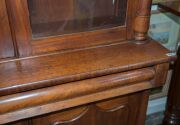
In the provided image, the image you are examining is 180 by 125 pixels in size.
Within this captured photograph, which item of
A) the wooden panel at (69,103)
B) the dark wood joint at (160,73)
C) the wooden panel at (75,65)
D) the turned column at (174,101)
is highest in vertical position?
the wooden panel at (75,65)

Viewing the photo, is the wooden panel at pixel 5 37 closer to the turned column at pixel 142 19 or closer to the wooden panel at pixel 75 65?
the wooden panel at pixel 75 65

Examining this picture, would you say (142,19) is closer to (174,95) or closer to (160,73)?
(160,73)

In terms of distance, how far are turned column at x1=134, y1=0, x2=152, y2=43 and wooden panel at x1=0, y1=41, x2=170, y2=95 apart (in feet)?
0.17

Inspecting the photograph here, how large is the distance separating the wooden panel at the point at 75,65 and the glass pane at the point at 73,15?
0.29 ft

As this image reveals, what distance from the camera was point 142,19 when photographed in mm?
903

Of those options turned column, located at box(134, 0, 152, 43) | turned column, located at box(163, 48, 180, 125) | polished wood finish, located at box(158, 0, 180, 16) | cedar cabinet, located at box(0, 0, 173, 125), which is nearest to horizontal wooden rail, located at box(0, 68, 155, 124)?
cedar cabinet, located at box(0, 0, 173, 125)

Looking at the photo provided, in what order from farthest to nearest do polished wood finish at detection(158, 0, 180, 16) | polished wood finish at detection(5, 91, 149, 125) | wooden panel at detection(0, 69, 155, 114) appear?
polished wood finish at detection(158, 0, 180, 16) → polished wood finish at detection(5, 91, 149, 125) → wooden panel at detection(0, 69, 155, 114)

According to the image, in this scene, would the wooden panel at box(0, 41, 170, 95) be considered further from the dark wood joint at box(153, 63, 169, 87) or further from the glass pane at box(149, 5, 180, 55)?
the glass pane at box(149, 5, 180, 55)

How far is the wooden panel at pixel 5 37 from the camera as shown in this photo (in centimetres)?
73

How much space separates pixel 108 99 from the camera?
3.07 feet

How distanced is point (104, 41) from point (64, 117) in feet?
1.08

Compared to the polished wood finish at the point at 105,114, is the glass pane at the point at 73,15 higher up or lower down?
higher up

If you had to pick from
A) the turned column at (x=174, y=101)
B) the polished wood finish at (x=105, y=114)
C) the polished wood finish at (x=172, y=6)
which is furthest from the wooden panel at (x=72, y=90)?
the turned column at (x=174, y=101)

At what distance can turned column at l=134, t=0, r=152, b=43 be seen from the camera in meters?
0.89
